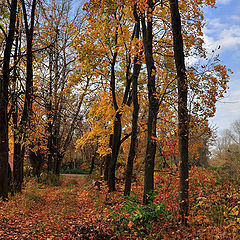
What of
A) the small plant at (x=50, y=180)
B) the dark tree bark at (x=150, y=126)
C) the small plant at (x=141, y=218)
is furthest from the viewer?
the small plant at (x=50, y=180)

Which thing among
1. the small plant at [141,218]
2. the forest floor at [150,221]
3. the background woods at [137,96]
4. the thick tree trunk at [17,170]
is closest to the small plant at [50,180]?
the background woods at [137,96]

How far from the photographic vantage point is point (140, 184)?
529 inches

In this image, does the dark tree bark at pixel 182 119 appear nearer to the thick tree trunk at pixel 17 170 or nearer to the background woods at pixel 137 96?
the background woods at pixel 137 96

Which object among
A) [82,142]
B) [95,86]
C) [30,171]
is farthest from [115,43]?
[30,171]

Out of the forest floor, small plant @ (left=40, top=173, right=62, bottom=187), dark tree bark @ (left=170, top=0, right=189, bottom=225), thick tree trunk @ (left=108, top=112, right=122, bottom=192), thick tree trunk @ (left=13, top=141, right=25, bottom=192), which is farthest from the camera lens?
small plant @ (left=40, top=173, right=62, bottom=187)

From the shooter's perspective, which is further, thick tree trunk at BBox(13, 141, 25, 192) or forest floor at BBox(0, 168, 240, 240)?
thick tree trunk at BBox(13, 141, 25, 192)

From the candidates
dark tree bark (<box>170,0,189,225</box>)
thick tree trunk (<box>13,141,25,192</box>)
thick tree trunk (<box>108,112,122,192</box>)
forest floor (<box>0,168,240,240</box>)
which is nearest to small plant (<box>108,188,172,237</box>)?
forest floor (<box>0,168,240,240</box>)

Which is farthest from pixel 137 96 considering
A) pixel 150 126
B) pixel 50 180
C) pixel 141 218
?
pixel 50 180

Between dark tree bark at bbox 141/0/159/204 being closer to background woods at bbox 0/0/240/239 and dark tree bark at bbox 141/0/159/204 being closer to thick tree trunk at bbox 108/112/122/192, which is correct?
background woods at bbox 0/0/240/239

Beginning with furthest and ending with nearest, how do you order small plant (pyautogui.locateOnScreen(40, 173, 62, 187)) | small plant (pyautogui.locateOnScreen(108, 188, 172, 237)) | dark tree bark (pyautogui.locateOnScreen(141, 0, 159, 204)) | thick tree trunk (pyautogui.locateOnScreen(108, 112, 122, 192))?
small plant (pyautogui.locateOnScreen(40, 173, 62, 187))
thick tree trunk (pyautogui.locateOnScreen(108, 112, 122, 192))
dark tree bark (pyautogui.locateOnScreen(141, 0, 159, 204))
small plant (pyautogui.locateOnScreen(108, 188, 172, 237))

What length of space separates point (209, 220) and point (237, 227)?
752 millimetres

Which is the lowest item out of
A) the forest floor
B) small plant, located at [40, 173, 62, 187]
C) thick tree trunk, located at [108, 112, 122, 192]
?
small plant, located at [40, 173, 62, 187]

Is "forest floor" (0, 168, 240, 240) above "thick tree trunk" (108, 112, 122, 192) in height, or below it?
below

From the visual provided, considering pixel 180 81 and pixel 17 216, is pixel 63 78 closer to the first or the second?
pixel 17 216
